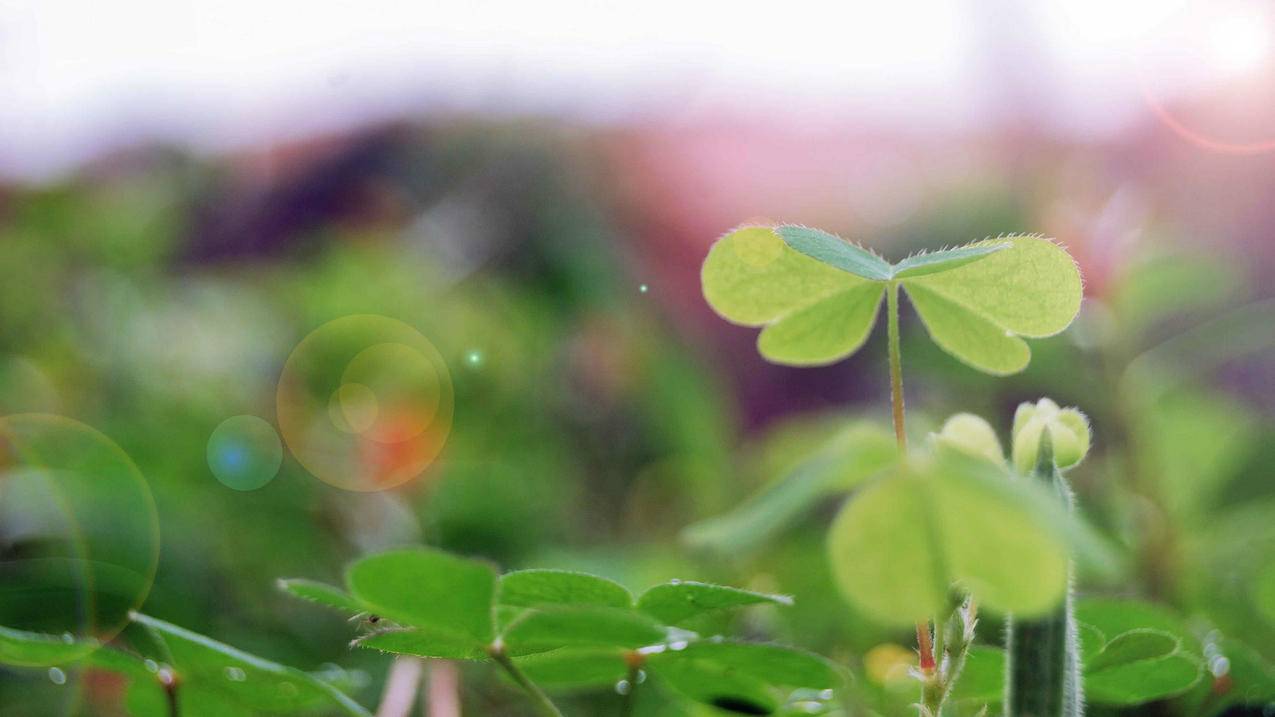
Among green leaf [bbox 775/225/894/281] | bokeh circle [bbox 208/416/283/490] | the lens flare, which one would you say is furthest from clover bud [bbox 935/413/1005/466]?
bokeh circle [bbox 208/416/283/490]

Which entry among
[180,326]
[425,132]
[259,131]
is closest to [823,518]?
[180,326]

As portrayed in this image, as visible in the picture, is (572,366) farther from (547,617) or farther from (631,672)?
(547,617)

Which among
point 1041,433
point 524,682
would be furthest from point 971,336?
point 524,682

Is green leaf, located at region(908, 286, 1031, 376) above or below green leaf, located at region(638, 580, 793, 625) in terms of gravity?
above

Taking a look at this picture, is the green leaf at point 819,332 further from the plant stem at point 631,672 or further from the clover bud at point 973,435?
the plant stem at point 631,672

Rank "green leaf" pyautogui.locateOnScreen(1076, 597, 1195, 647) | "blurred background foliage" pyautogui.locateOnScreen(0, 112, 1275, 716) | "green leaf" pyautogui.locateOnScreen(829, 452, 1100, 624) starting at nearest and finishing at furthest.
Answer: "green leaf" pyautogui.locateOnScreen(829, 452, 1100, 624) → "green leaf" pyautogui.locateOnScreen(1076, 597, 1195, 647) → "blurred background foliage" pyautogui.locateOnScreen(0, 112, 1275, 716)

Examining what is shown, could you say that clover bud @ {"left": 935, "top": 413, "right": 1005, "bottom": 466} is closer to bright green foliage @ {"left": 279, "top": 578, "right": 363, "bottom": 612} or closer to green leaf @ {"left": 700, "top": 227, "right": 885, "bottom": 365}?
green leaf @ {"left": 700, "top": 227, "right": 885, "bottom": 365}

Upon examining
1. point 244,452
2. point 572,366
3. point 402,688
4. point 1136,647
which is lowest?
point 1136,647

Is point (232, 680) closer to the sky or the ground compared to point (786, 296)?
closer to the ground
